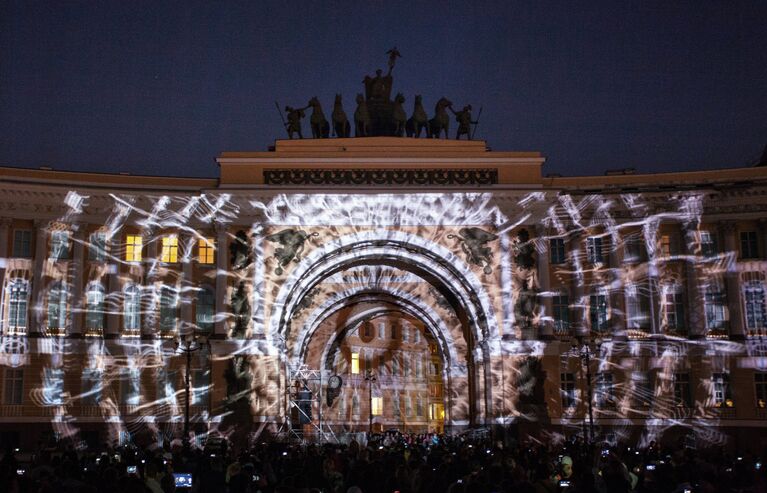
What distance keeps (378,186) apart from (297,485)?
29.6 metres

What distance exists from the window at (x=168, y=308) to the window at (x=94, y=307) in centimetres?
256

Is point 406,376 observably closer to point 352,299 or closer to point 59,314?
point 352,299

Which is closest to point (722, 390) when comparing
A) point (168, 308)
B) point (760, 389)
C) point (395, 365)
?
point (760, 389)

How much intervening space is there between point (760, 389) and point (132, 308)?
27.2 meters

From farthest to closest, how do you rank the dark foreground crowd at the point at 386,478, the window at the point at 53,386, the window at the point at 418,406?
the window at the point at 418,406 → the window at the point at 53,386 → the dark foreground crowd at the point at 386,478

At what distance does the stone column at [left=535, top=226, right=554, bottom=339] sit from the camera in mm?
42969

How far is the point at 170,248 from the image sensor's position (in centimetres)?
4362

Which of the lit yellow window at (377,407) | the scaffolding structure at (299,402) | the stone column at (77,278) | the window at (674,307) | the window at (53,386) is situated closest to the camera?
the window at (53,386)

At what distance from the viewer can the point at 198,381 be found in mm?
42594

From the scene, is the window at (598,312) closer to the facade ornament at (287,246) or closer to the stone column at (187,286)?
the facade ornament at (287,246)

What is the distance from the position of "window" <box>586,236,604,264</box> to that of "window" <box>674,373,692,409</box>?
605 centimetres

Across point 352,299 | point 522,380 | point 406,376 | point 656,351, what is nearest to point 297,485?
point 522,380

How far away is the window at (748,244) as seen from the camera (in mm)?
43656

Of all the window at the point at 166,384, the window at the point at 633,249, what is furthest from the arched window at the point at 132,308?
Result: the window at the point at 633,249
